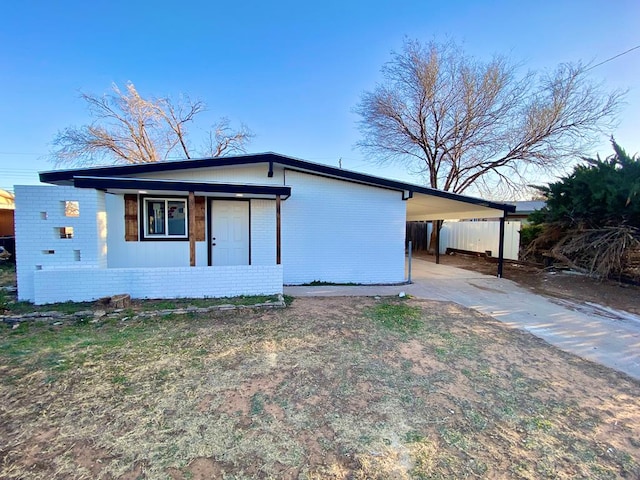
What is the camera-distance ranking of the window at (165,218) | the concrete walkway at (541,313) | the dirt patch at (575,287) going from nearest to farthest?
the concrete walkway at (541,313)
the dirt patch at (575,287)
the window at (165,218)

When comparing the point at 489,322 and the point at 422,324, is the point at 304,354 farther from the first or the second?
the point at 489,322

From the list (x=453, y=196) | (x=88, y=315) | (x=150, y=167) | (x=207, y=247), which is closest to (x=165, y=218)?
(x=207, y=247)

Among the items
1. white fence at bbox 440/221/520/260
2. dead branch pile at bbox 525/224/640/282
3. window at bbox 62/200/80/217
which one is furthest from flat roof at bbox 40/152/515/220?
white fence at bbox 440/221/520/260

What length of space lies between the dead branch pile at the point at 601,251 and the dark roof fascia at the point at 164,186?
8.42 m

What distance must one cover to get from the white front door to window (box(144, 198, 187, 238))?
74cm

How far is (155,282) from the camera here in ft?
19.3

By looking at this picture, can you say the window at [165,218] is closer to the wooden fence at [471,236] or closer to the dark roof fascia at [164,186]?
the dark roof fascia at [164,186]

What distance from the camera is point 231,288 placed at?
623 centimetres

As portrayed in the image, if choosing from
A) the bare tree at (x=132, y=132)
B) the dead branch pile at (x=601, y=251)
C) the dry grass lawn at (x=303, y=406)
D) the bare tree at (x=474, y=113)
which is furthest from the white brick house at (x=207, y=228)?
the bare tree at (x=132, y=132)

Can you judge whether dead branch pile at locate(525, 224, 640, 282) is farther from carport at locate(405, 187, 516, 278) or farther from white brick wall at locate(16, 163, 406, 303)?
white brick wall at locate(16, 163, 406, 303)

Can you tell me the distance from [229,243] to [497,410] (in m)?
6.54

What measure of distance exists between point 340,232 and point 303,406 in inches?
220

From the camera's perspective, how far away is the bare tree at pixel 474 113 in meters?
13.5

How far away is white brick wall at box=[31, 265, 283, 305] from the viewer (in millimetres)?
5410
